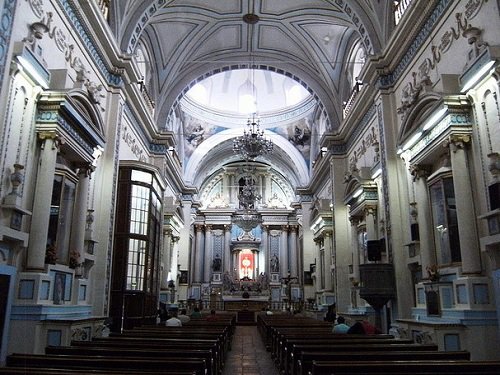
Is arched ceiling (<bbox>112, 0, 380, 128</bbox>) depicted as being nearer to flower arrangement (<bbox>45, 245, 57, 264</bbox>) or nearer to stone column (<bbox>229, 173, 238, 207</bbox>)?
flower arrangement (<bbox>45, 245, 57, 264</bbox>)

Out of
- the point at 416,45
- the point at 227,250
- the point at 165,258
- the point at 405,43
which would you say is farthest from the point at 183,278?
the point at 416,45

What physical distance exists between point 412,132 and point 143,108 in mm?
7579

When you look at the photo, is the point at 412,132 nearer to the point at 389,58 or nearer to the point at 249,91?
the point at 389,58

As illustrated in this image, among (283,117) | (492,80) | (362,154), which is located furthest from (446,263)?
(283,117)

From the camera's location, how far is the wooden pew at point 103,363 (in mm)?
3590

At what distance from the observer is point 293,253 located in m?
27.6

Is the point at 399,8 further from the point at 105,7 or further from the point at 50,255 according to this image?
the point at 50,255

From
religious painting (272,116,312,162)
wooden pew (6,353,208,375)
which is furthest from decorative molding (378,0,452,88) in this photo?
religious painting (272,116,312,162)

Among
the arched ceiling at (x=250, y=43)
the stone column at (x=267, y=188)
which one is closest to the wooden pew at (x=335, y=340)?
the arched ceiling at (x=250, y=43)

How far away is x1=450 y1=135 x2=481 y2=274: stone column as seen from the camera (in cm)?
653

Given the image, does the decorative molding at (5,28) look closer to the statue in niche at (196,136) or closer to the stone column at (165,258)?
the stone column at (165,258)

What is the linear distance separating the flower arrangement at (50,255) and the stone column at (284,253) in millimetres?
21178

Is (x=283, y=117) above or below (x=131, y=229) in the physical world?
above

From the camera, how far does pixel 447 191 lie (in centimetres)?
761
